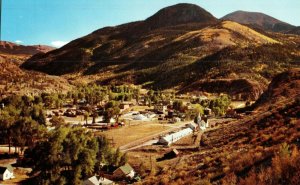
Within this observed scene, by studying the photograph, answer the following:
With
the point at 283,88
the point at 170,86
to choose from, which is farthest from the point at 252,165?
the point at 170,86

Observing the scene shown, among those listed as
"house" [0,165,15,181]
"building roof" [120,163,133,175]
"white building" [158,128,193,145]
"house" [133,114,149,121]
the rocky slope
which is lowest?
"house" [0,165,15,181]

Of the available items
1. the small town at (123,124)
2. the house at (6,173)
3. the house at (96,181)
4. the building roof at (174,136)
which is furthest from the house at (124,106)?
the house at (96,181)

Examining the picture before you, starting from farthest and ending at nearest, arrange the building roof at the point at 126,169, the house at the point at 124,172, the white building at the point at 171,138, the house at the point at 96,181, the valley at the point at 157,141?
the white building at the point at 171,138 → the building roof at the point at 126,169 → the house at the point at 124,172 → the house at the point at 96,181 → the valley at the point at 157,141

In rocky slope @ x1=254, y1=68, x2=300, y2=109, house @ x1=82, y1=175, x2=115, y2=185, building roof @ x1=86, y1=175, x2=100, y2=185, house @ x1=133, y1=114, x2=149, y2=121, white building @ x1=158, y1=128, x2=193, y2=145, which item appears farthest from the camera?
house @ x1=133, y1=114, x2=149, y2=121

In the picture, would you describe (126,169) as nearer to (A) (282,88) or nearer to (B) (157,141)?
(B) (157,141)

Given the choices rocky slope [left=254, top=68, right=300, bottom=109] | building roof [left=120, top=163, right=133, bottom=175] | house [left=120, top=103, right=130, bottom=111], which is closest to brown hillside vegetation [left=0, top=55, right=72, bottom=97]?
house [left=120, top=103, right=130, bottom=111]

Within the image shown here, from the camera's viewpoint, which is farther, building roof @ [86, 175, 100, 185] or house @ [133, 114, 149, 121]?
house @ [133, 114, 149, 121]

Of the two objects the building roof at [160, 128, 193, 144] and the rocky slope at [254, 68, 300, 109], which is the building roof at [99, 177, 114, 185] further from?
the rocky slope at [254, 68, 300, 109]

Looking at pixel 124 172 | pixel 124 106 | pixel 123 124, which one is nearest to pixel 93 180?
pixel 124 172

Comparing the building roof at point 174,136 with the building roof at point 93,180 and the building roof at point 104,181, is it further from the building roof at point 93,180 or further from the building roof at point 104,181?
the building roof at point 93,180
